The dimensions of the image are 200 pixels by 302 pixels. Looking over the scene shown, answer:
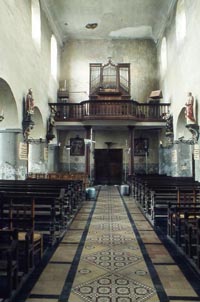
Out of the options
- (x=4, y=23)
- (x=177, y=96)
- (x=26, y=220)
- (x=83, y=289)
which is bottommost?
(x=83, y=289)

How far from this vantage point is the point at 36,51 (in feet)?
→ 46.2

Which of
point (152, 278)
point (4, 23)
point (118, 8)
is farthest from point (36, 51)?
point (152, 278)

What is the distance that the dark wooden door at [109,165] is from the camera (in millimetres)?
21547

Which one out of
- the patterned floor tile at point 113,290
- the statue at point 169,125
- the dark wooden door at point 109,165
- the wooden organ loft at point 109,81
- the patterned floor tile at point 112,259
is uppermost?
the wooden organ loft at point 109,81

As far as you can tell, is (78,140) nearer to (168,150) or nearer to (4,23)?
(168,150)

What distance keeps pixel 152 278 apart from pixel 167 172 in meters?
14.5

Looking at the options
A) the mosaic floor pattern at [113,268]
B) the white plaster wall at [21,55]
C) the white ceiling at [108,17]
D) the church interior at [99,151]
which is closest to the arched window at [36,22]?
the church interior at [99,151]

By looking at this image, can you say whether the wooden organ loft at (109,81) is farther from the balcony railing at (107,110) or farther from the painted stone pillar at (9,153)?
the painted stone pillar at (9,153)

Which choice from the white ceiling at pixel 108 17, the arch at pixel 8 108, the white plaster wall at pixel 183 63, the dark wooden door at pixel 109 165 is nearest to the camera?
the arch at pixel 8 108

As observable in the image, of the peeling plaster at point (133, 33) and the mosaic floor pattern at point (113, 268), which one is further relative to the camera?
the peeling plaster at point (133, 33)

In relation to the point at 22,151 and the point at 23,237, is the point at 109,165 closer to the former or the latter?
the point at 22,151

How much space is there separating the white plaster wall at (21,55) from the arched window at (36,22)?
50 cm

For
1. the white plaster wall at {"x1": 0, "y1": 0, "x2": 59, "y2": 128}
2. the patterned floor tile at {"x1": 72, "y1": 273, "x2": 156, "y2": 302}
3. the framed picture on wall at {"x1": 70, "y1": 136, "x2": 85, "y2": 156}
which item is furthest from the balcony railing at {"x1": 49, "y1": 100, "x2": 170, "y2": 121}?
the patterned floor tile at {"x1": 72, "y1": 273, "x2": 156, "y2": 302}

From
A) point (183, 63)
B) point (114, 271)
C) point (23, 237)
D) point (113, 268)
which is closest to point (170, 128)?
point (183, 63)
